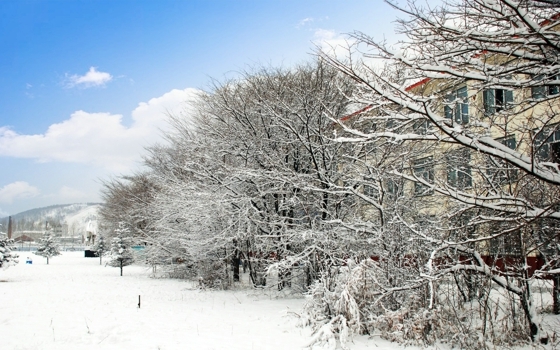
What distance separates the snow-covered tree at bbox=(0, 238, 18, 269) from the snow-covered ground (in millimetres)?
6192

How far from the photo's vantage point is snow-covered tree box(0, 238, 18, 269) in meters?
21.2

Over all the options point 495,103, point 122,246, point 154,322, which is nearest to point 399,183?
point 495,103

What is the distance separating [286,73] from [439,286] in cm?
971

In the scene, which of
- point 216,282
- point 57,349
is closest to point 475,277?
point 57,349

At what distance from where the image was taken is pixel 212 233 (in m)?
15.6

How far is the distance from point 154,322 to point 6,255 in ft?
53.3

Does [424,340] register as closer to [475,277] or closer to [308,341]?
[475,277]

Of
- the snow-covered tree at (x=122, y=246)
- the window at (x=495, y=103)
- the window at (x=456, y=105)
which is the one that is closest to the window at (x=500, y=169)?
the window at (x=495, y=103)

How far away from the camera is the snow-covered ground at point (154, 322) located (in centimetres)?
769

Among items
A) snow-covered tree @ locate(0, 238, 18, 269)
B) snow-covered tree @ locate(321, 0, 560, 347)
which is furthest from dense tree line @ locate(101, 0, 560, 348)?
snow-covered tree @ locate(0, 238, 18, 269)

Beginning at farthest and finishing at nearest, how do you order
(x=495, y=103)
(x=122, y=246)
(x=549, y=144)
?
(x=122, y=246)
(x=495, y=103)
(x=549, y=144)

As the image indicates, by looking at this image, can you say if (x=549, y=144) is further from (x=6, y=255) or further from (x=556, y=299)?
(x=6, y=255)

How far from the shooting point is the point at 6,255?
845 inches

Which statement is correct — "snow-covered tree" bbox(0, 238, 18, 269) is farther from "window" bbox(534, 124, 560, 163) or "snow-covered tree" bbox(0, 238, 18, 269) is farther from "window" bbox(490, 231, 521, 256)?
"window" bbox(534, 124, 560, 163)
